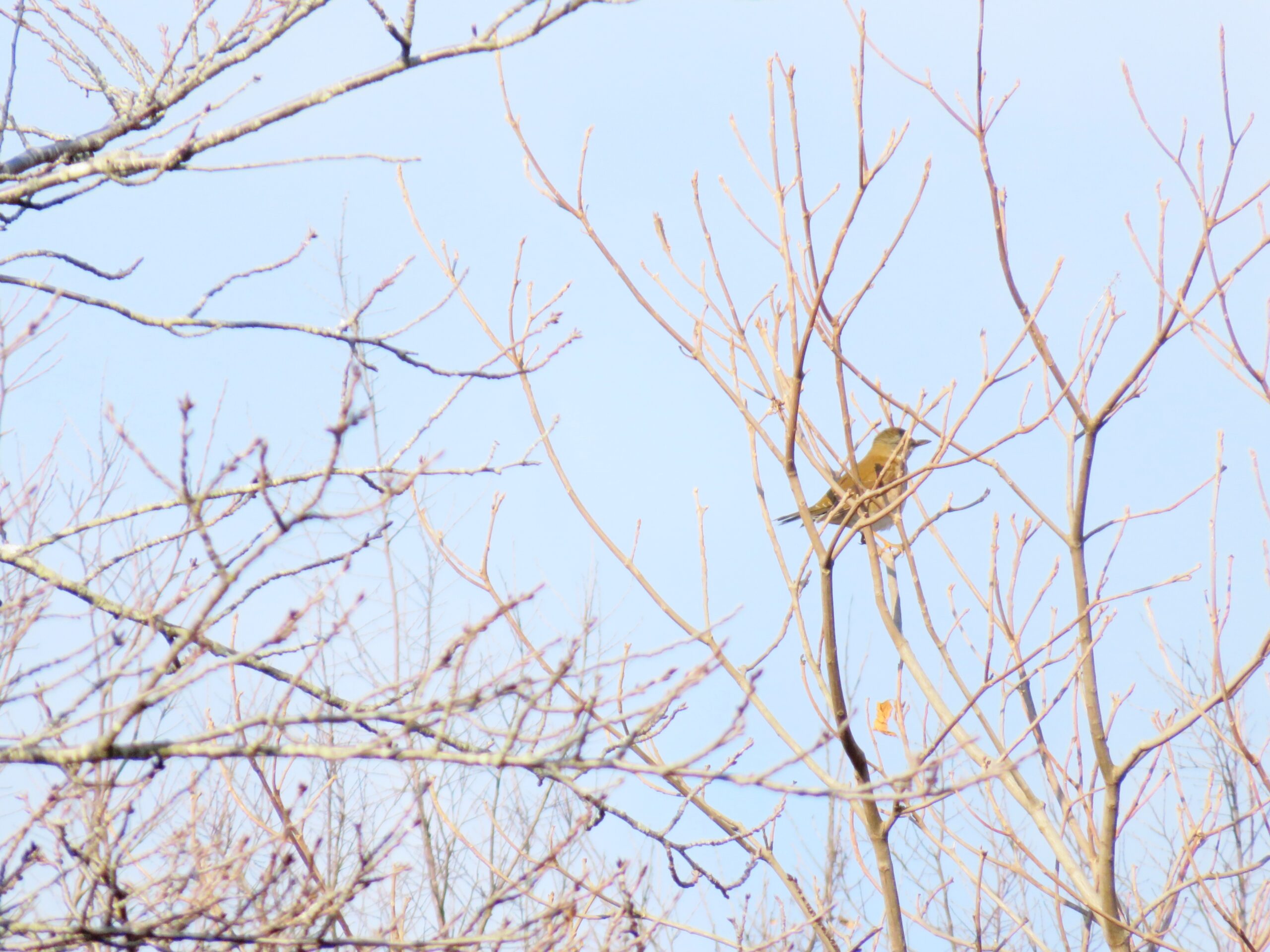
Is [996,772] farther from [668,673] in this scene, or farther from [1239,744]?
[1239,744]

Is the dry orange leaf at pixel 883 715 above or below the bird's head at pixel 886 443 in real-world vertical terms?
below

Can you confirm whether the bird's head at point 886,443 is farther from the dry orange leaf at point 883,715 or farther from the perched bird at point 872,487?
the dry orange leaf at point 883,715

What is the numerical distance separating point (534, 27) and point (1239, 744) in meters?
2.77

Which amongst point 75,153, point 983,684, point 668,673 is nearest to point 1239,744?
point 983,684

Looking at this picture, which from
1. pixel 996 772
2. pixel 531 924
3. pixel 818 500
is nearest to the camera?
pixel 996 772

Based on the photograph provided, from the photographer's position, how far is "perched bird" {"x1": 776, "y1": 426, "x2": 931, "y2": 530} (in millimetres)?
2666

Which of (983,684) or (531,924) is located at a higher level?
(983,684)

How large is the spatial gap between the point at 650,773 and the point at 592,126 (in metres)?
2.15

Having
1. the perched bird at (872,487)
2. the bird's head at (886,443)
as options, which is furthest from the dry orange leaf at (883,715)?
the bird's head at (886,443)

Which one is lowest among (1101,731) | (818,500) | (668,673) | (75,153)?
(668,673)

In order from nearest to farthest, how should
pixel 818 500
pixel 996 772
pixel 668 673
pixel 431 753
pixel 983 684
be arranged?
pixel 996 772 < pixel 431 753 < pixel 668 673 < pixel 983 684 < pixel 818 500

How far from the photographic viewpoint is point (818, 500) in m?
7.74

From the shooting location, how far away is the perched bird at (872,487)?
267cm

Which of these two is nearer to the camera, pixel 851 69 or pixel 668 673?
pixel 668 673
